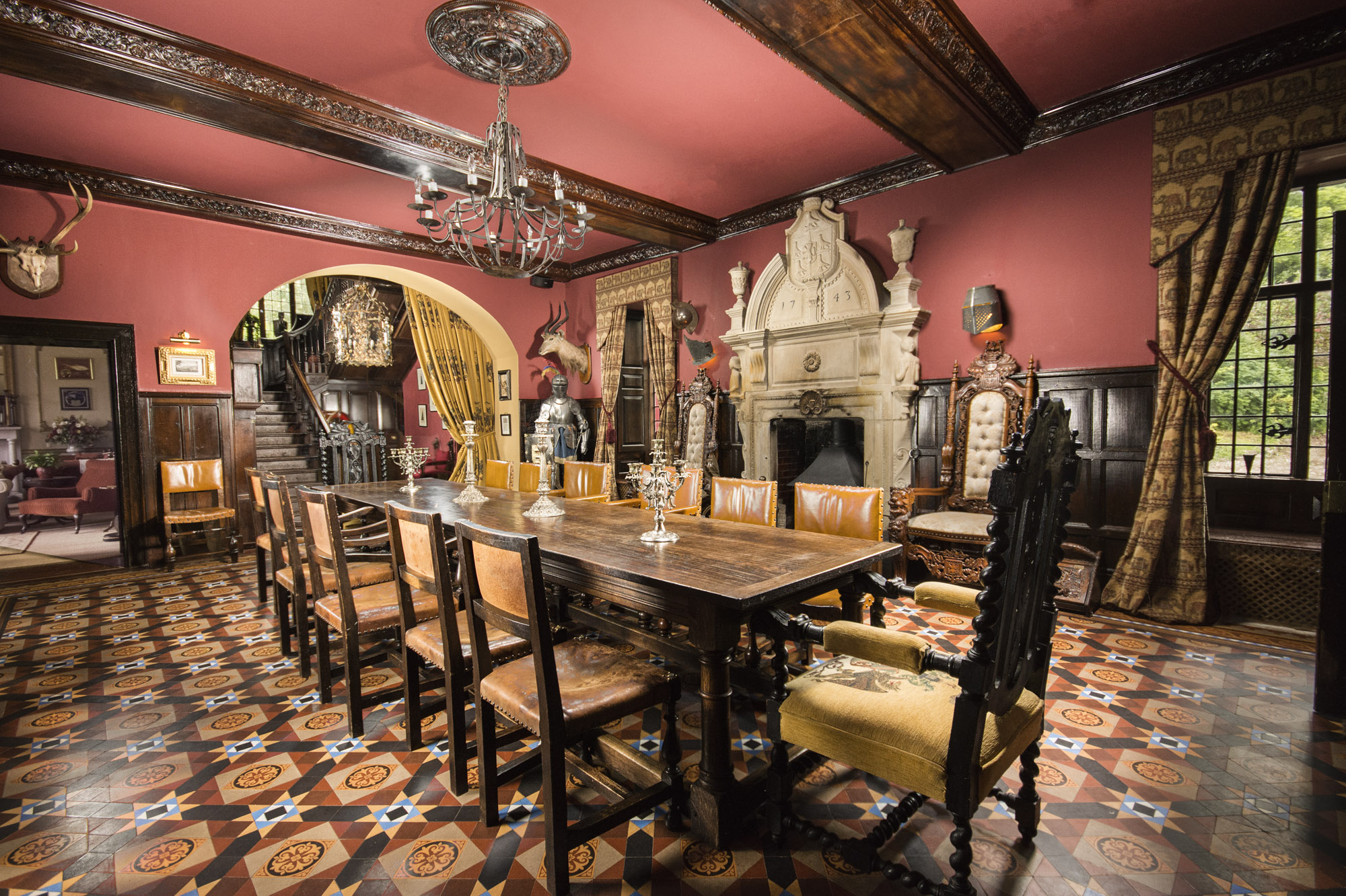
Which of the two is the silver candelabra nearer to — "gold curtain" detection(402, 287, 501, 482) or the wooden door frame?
the wooden door frame

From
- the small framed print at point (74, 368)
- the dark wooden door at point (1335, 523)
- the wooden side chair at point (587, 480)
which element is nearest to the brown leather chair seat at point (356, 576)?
the wooden side chair at point (587, 480)

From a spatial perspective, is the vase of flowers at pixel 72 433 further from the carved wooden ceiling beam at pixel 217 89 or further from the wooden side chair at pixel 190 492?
the carved wooden ceiling beam at pixel 217 89

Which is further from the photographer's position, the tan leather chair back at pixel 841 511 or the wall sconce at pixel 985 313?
the wall sconce at pixel 985 313

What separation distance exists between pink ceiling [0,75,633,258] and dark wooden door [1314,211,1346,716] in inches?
236

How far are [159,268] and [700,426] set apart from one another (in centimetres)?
526

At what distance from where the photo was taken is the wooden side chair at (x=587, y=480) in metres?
4.41

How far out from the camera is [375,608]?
8.00 ft

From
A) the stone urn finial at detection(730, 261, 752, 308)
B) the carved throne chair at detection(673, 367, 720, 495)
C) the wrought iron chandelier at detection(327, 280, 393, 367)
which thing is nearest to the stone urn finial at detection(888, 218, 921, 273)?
the stone urn finial at detection(730, 261, 752, 308)

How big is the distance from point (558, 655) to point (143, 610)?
3999 mm

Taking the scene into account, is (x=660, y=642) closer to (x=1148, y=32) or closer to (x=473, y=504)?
(x=473, y=504)

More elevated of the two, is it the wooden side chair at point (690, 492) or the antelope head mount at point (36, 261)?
the antelope head mount at point (36, 261)

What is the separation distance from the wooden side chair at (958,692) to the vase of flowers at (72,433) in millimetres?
11811

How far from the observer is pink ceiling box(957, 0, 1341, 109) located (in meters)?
2.94

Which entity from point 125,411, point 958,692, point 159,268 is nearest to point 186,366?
point 125,411
